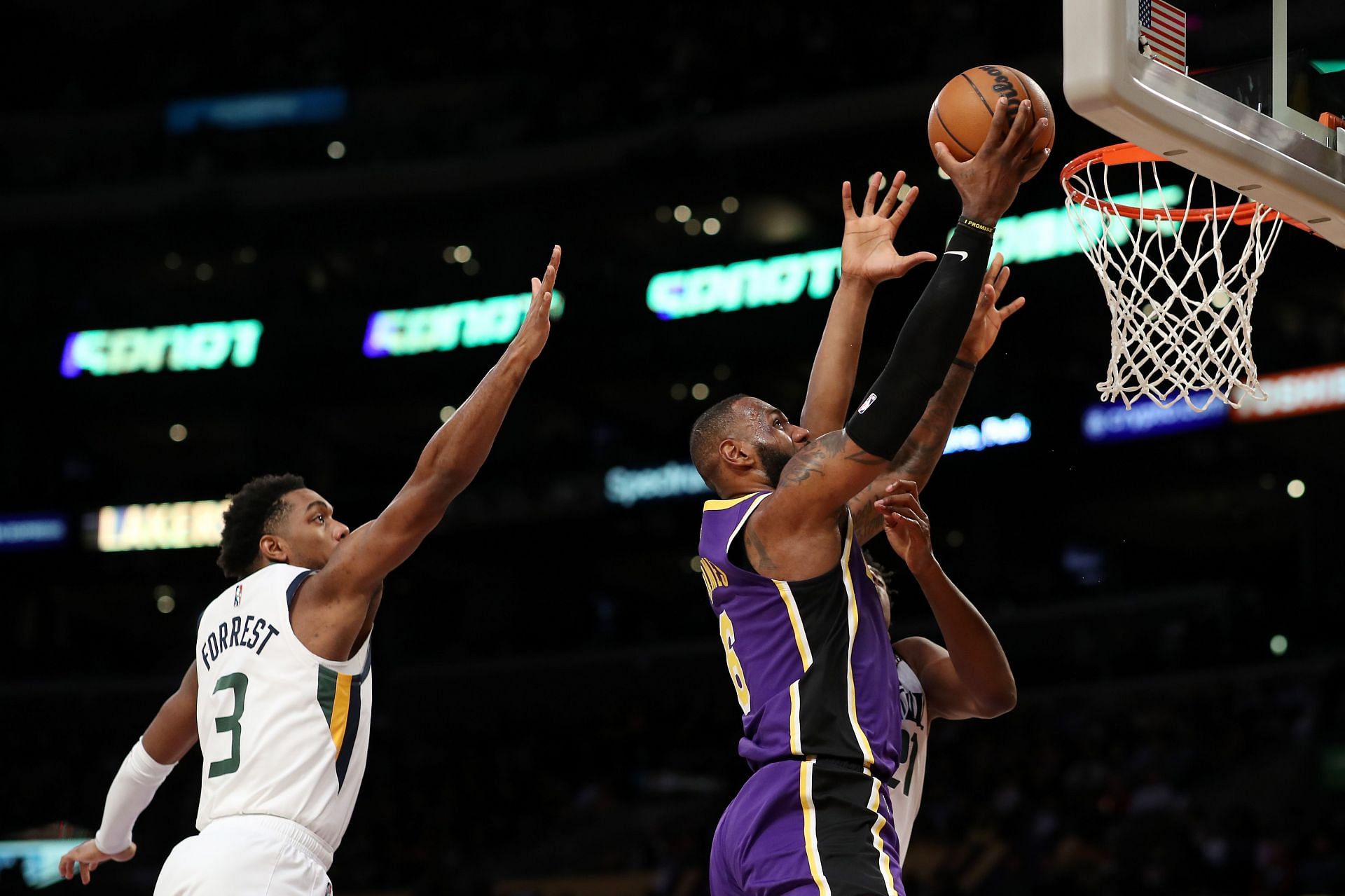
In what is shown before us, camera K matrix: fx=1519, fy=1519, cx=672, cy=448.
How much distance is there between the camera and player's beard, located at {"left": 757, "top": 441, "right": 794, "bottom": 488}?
397cm

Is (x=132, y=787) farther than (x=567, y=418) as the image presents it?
No

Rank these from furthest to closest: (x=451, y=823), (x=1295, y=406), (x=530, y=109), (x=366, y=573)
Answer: (x=530, y=109) → (x=451, y=823) → (x=1295, y=406) → (x=366, y=573)

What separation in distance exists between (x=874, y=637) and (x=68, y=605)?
29066 mm

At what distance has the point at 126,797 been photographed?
4609 mm

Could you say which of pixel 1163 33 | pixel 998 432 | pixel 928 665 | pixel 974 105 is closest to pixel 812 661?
pixel 928 665

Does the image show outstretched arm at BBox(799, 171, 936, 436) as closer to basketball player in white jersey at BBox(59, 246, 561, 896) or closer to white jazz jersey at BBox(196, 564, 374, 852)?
basketball player in white jersey at BBox(59, 246, 561, 896)

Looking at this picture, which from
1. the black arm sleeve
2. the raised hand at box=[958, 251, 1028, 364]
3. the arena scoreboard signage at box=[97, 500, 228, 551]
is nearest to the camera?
the black arm sleeve

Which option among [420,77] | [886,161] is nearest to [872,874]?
[886,161]

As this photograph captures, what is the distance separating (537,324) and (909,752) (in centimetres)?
159

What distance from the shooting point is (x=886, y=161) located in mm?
20984

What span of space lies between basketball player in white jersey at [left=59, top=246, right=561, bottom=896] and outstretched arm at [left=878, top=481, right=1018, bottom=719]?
3.41 feet

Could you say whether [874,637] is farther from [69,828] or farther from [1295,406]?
[1295,406]

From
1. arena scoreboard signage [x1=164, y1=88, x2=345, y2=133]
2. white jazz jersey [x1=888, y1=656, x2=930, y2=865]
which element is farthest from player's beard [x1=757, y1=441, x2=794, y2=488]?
arena scoreboard signage [x1=164, y1=88, x2=345, y2=133]

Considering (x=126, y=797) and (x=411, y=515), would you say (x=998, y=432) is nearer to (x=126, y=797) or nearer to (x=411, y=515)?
(x=126, y=797)
